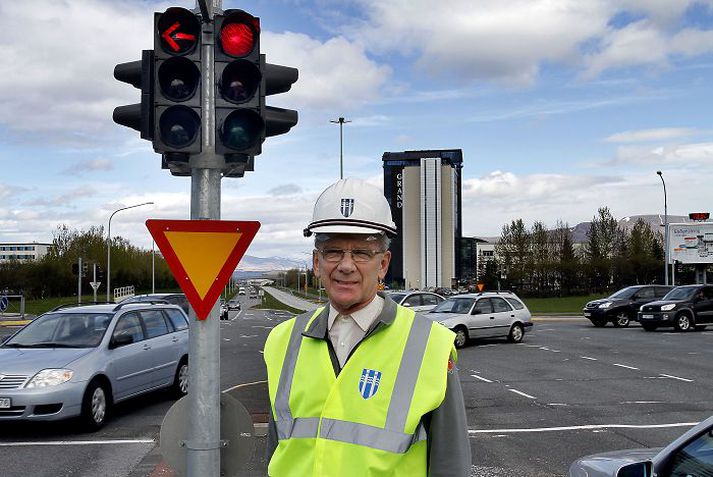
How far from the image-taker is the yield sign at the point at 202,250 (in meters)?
4.35

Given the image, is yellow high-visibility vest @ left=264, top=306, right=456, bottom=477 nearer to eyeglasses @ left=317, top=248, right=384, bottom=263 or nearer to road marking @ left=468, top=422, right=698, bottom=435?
eyeglasses @ left=317, top=248, right=384, bottom=263

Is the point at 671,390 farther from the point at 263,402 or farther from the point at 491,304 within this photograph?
the point at 491,304

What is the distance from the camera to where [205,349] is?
4266 mm

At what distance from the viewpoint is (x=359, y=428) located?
2.40 m

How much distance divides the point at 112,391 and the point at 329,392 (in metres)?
8.44

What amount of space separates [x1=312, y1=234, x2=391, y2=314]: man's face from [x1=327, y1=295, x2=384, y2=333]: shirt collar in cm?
2

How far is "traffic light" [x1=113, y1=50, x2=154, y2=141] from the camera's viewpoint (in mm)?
4904

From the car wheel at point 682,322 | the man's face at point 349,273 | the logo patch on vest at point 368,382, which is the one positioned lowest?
the car wheel at point 682,322

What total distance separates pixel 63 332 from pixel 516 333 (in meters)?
14.7

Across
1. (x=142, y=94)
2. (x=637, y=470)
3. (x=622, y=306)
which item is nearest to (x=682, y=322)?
(x=622, y=306)

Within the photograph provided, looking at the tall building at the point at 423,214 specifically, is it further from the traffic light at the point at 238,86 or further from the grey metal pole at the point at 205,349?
the grey metal pole at the point at 205,349

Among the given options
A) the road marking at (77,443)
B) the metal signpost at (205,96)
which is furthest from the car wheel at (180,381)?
the metal signpost at (205,96)

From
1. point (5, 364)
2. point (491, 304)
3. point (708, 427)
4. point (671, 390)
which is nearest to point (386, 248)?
point (708, 427)

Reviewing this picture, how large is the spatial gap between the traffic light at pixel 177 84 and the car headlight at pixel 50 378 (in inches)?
220
